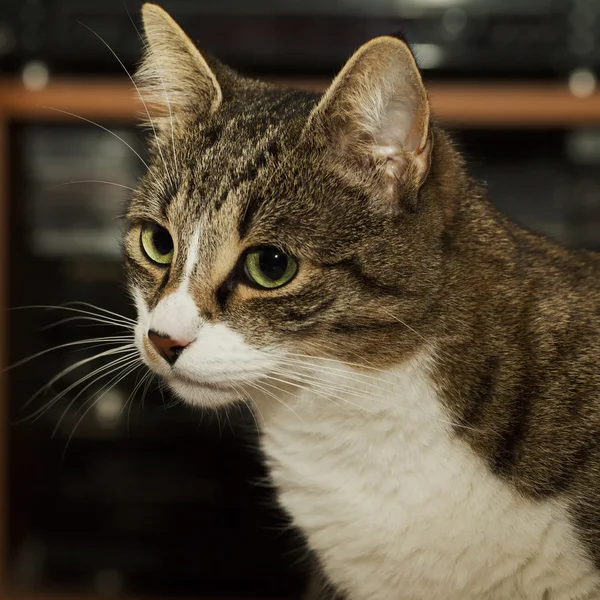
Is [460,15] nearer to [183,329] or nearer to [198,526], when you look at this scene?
[183,329]

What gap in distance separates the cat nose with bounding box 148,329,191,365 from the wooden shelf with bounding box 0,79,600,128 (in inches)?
31.9

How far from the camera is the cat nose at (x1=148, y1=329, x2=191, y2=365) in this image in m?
0.77

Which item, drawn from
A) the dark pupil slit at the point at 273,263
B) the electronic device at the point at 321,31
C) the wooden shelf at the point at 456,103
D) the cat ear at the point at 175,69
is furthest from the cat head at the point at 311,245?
the electronic device at the point at 321,31

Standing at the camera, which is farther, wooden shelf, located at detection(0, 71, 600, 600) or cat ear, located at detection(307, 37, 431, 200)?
wooden shelf, located at detection(0, 71, 600, 600)

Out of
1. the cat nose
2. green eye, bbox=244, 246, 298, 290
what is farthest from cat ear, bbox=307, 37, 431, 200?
the cat nose

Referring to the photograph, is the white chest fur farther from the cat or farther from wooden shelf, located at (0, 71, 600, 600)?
wooden shelf, located at (0, 71, 600, 600)

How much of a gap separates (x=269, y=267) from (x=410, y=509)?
0.97ft

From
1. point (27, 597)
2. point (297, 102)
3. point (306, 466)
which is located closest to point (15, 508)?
point (27, 597)

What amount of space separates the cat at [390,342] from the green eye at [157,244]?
0.07 feet

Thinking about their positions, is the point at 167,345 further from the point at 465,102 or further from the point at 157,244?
the point at 465,102

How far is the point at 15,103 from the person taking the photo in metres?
1.51

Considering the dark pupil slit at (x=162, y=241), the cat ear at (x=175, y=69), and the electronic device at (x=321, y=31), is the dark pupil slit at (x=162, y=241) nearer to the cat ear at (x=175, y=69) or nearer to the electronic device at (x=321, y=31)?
the cat ear at (x=175, y=69)

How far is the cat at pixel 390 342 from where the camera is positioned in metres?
0.78

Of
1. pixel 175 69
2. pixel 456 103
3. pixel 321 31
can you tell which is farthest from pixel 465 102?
pixel 175 69
